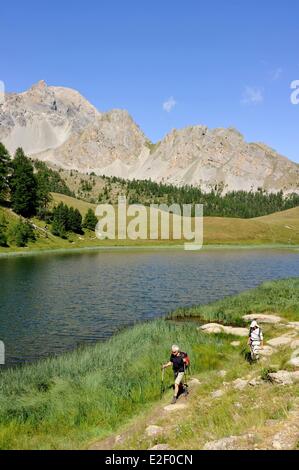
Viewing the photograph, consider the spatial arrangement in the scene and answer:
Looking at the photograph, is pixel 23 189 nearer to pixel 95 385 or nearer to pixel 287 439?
pixel 95 385

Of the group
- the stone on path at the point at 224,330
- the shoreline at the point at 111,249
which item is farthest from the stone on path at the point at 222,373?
the shoreline at the point at 111,249

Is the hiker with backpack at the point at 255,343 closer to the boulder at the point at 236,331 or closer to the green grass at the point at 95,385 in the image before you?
the green grass at the point at 95,385

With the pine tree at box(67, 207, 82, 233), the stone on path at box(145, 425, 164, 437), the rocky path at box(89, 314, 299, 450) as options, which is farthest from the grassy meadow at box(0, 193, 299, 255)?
the stone on path at box(145, 425, 164, 437)

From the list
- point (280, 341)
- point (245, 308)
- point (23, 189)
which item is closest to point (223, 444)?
point (280, 341)

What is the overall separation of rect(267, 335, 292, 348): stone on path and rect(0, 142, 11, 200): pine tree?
12223 centimetres

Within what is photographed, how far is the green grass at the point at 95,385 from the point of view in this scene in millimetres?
17844

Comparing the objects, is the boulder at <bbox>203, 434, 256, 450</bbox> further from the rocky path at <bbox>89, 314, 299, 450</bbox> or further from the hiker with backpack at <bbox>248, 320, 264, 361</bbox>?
the hiker with backpack at <bbox>248, 320, 264, 361</bbox>

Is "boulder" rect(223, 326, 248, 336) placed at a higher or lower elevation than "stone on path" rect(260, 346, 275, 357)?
lower

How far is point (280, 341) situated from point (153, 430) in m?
15.6

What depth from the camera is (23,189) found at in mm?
139125

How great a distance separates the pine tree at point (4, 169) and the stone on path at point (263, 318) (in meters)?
114

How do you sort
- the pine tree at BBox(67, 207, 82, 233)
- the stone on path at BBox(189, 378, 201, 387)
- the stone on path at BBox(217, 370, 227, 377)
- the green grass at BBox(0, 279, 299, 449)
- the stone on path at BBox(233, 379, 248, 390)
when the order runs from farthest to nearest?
the pine tree at BBox(67, 207, 82, 233)
the stone on path at BBox(217, 370, 227, 377)
the stone on path at BBox(189, 378, 201, 387)
the stone on path at BBox(233, 379, 248, 390)
the green grass at BBox(0, 279, 299, 449)

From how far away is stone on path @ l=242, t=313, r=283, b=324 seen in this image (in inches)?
1447
